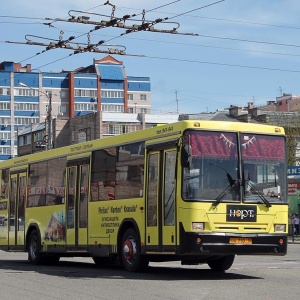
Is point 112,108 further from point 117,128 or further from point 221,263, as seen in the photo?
point 221,263

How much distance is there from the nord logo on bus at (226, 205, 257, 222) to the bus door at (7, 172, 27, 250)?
8804 mm

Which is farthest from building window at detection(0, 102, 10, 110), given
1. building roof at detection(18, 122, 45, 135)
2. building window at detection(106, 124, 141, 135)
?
building window at detection(106, 124, 141, 135)

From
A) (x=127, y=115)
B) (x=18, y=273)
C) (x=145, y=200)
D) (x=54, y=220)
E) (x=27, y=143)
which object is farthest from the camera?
(x=27, y=143)

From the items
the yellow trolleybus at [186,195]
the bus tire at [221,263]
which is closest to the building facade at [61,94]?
the yellow trolleybus at [186,195]

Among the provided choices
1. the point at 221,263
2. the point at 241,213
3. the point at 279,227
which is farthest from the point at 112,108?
the point at 241,213

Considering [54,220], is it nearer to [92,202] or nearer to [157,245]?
[92,202]

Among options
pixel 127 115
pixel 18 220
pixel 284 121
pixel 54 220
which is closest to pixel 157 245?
pixel 54 220

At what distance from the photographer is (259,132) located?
16797mm

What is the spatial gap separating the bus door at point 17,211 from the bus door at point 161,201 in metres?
7.27

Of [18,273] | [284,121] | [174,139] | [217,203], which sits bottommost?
[18,273]

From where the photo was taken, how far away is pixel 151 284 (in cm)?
1484

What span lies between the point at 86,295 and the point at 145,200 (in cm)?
411

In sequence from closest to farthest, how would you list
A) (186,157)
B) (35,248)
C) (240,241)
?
(186,157) < (240,241) < (35,248)

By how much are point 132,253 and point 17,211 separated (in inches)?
276
